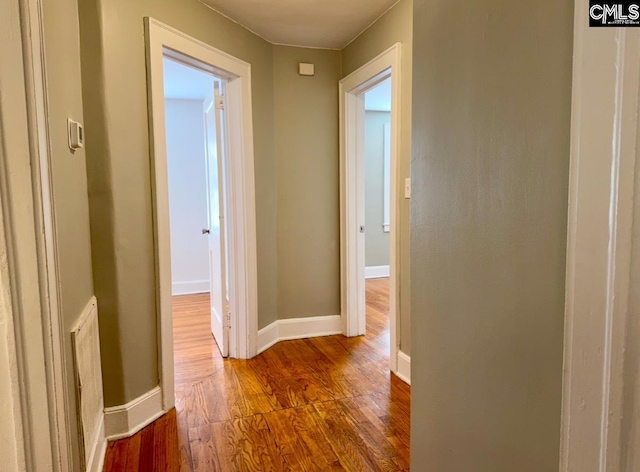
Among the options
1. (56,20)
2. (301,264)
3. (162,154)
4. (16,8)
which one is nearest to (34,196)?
(16,8)

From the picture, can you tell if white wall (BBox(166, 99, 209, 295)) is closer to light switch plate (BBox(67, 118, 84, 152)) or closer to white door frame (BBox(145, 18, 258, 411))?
white door frame (BBox(145, 18, 258, 411))

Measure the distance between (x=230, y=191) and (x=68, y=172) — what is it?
1431 millimetres

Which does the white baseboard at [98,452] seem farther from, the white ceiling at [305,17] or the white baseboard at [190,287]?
the white baseboard at [190,287]

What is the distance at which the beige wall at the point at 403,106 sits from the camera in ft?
8.04

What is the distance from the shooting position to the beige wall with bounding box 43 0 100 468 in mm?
1286

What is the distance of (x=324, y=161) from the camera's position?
3350mm

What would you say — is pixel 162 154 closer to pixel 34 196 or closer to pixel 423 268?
pixel 34 196

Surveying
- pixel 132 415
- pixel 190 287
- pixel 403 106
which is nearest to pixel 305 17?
pixel 403 106

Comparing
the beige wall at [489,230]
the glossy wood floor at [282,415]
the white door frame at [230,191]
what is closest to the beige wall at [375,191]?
the glossy wood floor at [282,415]

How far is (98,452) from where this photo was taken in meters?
1.77

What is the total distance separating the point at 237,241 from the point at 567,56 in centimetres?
246

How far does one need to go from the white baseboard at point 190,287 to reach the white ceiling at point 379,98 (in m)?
3.05

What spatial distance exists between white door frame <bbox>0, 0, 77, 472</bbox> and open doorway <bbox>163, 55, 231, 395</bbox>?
5.52 ft

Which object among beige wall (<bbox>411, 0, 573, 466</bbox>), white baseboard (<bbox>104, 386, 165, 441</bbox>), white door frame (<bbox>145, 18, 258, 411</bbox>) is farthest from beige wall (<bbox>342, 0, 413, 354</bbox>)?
white baseboard (<bbox>104, 386, 165, 441</bbox>)
